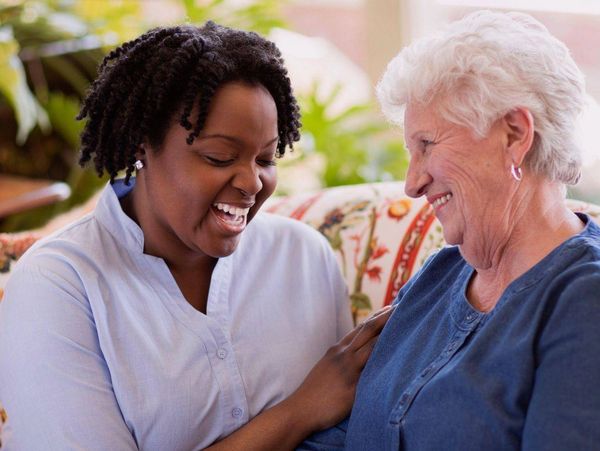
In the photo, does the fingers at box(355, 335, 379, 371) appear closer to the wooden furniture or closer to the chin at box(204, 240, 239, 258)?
the chin at box(204, 240, 239, 258)

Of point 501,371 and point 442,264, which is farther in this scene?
point 442,264

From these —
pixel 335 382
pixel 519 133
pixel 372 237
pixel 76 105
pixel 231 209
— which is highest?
pixel 519 133

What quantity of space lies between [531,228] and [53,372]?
2.64 ft

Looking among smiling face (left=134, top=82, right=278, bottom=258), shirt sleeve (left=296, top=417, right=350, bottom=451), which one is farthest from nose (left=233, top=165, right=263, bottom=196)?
shirt sleeve (left=296, top=417, right=350, bottom=451)

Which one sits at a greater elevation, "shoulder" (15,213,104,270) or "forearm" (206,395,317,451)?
"shoulder" (15,213,104,270)

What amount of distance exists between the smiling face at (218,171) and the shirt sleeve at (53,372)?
23 centimetres

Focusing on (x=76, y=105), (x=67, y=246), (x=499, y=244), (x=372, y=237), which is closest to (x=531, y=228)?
(x=499, y=244)

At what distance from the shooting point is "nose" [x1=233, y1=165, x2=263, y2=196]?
159 cm

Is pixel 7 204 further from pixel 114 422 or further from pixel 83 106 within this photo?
pixel 114 422

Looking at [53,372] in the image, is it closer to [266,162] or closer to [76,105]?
[266,162]

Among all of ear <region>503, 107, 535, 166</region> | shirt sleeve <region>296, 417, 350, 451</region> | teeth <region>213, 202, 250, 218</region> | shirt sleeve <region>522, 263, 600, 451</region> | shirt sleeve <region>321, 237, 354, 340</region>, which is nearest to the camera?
shirt sleeve <region>522, 263, 600, 451</region>

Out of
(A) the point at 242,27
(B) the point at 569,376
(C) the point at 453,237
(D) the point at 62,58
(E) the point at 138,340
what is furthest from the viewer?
(D) the point at 62,58

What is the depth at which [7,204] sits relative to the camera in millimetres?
3213

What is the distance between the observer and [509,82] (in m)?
1.40
